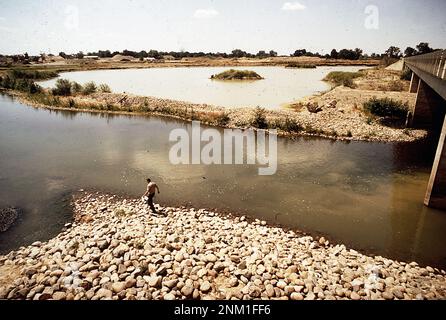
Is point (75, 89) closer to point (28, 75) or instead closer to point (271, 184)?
point (28, 75)

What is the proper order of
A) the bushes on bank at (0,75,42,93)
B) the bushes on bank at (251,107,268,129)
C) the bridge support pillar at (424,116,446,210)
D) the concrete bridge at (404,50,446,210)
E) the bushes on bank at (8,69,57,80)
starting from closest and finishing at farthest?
the concrete bridge at (404,50,446,210) → the bridge support pillar at (424,116,446,210) → the bushes on bank at (251,107,268,129) → the bushes on bank at (0,75,42,93) → the bushes on bank at (8,69,57,80)

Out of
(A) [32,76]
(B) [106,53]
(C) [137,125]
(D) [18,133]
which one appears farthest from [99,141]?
(B) [106,53]

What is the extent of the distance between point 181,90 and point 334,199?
4138 centimetres

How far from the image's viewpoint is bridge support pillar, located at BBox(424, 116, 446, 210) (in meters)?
12.6

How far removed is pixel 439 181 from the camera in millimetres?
13070

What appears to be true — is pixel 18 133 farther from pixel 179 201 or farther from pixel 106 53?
pixel 106 53

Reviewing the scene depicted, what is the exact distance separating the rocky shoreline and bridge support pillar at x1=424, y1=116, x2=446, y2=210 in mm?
4979

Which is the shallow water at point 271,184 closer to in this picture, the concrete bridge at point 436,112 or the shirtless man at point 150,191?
the concrete bridge at point 436,112

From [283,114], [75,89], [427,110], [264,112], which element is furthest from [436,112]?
[75,89]

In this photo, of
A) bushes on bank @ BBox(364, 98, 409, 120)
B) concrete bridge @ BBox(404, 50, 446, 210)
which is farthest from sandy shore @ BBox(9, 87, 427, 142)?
concrete bridge @ BBox(404, 50, 446, 210)

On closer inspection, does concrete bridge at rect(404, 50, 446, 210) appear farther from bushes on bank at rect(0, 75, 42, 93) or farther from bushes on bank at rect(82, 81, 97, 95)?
bushes on bank at rect(0, 75, 42, 93)

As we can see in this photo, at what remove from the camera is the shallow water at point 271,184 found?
12039mm

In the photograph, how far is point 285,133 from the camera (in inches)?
1022
